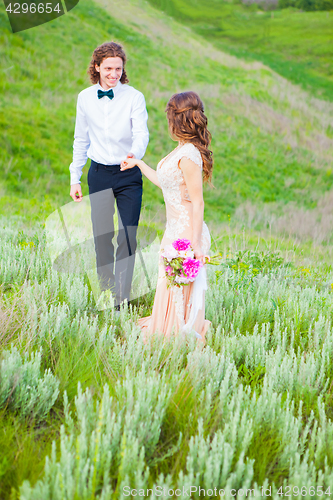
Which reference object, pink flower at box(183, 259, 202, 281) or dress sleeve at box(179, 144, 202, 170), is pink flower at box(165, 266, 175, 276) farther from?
dress sleeve at box(179, 144, 202, 170)

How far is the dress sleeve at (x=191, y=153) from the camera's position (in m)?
3.22

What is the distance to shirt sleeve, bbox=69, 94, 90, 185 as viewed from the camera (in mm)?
4477

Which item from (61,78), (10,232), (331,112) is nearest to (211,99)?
(61,78)

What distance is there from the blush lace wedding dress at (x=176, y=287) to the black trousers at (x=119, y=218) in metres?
0.83

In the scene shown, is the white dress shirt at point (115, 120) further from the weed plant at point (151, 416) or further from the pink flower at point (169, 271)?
the weed plant at point (151, 416)

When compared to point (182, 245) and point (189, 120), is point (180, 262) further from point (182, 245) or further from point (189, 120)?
point (189, 120)

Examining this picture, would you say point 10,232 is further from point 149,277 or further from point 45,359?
point 45,359

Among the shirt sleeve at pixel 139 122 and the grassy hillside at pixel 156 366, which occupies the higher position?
the shirt sleeve at pixel 139 122

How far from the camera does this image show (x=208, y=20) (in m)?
42.5

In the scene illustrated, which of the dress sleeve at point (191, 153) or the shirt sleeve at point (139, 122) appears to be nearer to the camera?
the dress sleeve at point (191, 153)

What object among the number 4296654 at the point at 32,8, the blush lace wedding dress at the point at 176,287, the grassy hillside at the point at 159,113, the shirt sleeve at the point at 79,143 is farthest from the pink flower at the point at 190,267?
the number 4296654 at the point at 32,8

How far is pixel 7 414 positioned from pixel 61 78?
18760 mm

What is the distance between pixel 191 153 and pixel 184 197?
15.7 inches

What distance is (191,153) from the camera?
10.6 ft
